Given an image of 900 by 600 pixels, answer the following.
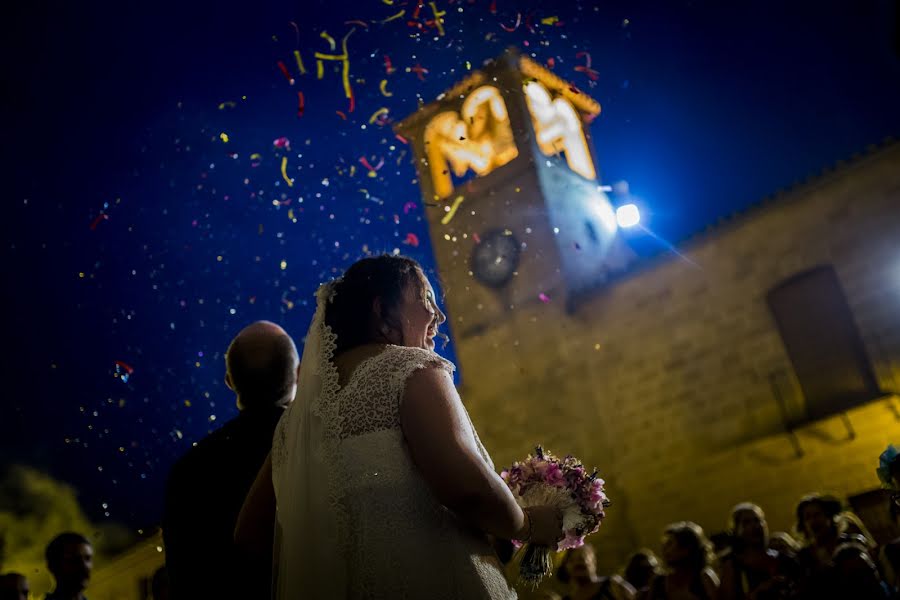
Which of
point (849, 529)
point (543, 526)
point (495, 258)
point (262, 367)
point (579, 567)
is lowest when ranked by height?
point (849, 529)

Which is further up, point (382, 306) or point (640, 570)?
point (382, 306)

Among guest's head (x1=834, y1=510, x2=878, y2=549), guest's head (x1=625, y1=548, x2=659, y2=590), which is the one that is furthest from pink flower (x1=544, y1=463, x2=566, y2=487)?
guest's head (x1=625, y1=548, x2=659, y2=590)

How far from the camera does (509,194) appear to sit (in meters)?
18.1

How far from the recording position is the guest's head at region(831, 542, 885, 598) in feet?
17.2

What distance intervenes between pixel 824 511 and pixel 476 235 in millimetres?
12739

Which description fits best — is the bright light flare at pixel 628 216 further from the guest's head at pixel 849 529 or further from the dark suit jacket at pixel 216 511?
the dark suit jacket at pixel 216 511

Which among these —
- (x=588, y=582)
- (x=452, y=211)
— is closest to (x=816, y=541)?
(x=588, y=582)

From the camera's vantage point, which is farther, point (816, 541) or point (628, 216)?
point (628, 216)

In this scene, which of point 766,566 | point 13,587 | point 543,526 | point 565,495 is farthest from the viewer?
point 766,566

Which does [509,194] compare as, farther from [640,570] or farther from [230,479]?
[230,479]

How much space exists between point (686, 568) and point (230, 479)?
4329 mm

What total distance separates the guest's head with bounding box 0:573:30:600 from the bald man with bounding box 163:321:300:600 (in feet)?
9.53

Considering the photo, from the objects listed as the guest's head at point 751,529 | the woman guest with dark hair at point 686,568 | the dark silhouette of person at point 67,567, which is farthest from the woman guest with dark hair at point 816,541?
the dark silhouette of person at point 67,567

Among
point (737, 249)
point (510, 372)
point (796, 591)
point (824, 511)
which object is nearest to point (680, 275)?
point (737, 249)
